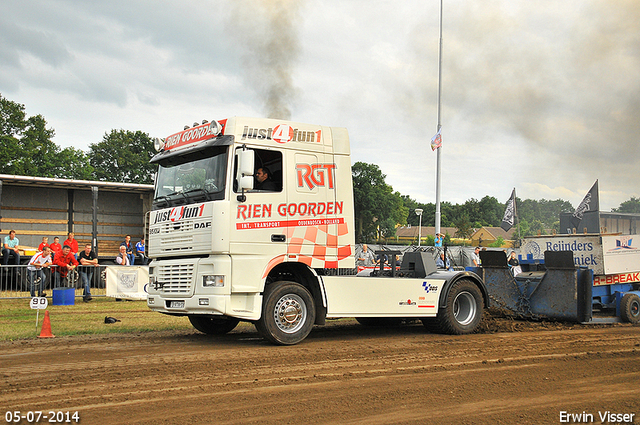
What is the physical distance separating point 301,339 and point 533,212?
49.8 metres

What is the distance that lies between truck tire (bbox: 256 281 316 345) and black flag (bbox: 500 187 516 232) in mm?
26251

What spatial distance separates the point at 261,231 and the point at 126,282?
10.0m

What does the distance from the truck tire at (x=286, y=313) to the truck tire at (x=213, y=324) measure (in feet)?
6.20

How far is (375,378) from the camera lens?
6.52 metres

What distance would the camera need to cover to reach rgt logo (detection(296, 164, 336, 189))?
9.16 meters

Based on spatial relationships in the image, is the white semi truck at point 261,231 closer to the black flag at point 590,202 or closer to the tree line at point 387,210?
the tree line at point 387,210

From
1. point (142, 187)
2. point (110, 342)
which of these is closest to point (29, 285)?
point (142, 187)

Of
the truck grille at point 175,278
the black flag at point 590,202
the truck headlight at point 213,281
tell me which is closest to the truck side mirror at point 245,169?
the truck headlight at point 213,281

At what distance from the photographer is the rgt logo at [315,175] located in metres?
9.16

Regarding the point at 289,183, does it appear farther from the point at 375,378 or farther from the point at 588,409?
the point at 588,409

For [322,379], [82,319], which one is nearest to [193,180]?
[322,379]

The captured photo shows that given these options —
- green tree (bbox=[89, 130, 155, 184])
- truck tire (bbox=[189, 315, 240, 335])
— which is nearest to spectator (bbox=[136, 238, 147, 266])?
truck tire (bbox=[189, 315, 240, 335])

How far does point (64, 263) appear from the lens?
16.6 metres

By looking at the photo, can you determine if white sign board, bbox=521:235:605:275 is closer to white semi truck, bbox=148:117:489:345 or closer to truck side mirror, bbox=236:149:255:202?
white semi truck, bbox=148:117:489:345
